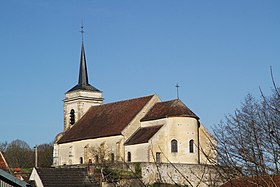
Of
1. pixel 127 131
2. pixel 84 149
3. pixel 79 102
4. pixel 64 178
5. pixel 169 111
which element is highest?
pixel 79 102

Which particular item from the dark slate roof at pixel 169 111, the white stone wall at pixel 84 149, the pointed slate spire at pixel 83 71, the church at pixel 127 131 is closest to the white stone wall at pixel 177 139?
the church at pixel 127 131

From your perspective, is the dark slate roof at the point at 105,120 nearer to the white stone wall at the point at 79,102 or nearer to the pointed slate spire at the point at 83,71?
the white stone wall at the point at 79,102

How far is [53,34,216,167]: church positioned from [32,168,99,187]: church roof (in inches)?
582

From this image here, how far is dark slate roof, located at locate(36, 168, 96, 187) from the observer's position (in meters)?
23.8

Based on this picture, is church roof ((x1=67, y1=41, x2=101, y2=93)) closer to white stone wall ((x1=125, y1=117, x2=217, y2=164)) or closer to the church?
the church

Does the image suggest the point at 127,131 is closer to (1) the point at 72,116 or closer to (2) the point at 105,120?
(2) the point at 105,120

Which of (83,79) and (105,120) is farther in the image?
(83,79)

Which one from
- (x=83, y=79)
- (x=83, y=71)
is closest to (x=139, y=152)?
(x=83, y=79)

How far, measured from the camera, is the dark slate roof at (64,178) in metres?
23.8

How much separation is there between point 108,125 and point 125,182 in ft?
43.2

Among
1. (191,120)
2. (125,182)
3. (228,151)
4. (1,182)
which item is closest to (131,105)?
(191,120)

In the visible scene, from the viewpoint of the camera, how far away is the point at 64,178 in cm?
2398

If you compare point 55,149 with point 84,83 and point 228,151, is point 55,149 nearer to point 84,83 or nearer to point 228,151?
point 84,83

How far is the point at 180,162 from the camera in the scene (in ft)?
145
